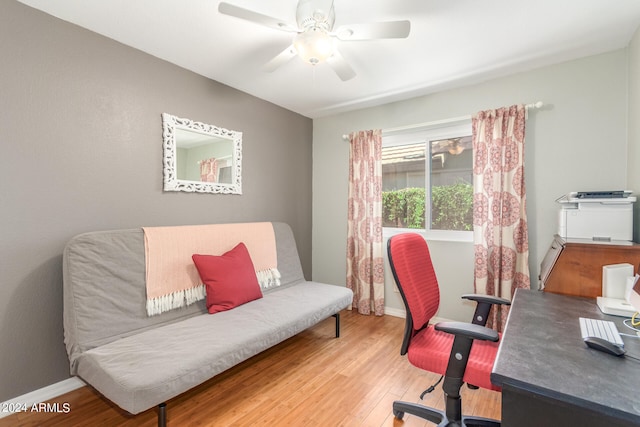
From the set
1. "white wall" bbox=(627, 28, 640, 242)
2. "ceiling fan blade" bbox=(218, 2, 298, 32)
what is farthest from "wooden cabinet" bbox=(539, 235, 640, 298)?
"ceiling fan blade" bbox=(218, 2, 298, 32)

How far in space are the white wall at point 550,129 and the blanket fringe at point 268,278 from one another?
1409 millimetres

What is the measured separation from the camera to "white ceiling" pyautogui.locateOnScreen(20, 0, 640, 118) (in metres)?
1.80

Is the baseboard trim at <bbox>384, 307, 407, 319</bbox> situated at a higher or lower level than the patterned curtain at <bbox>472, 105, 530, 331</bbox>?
lower

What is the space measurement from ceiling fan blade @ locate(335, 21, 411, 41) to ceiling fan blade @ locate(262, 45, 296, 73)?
0.35 m

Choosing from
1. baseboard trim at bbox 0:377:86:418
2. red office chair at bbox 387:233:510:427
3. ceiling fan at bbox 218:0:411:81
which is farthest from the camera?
baseboard trim at bbox 0:377:86:418

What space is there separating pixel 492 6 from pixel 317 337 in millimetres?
2868

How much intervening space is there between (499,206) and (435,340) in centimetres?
165

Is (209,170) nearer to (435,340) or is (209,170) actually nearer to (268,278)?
(268,278)

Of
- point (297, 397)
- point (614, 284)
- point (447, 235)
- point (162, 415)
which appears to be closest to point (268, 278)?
point (297, 397)

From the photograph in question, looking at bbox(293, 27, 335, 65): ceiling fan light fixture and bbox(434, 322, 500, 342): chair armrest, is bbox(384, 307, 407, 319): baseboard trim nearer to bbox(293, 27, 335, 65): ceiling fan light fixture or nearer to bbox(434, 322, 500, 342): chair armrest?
bbox(434, 322, 500, 342): chair armrest

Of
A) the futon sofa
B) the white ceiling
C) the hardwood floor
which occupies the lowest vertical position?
the hardwood floor

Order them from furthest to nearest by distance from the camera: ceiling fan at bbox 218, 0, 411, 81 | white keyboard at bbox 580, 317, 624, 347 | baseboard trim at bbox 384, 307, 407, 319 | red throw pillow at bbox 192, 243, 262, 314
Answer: baseboard trim at bbox 384, 307, 407, 319 → red throw pillow at bbox 192, 243, 262, 314 → ceiling fan at bbox 218, 0, 411, 81 → white keyboard at bbox 580, 317, 624, 347

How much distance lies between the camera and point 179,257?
2.23 metres

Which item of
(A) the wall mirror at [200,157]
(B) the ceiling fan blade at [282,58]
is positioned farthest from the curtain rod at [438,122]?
(B) the ceiling fan blade at [282,58]
